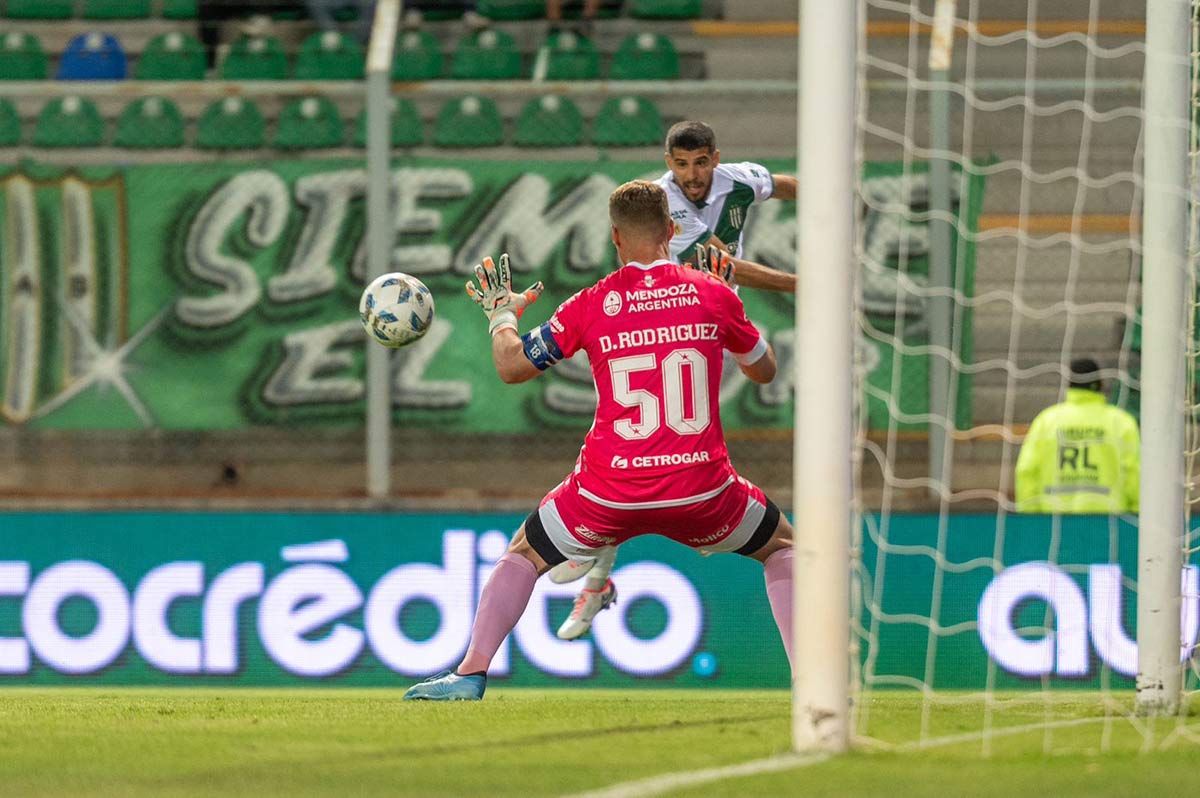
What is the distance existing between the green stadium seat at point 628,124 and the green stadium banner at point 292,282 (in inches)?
20.8

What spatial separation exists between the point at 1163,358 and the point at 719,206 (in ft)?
6.55

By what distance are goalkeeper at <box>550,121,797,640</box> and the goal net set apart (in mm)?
1357

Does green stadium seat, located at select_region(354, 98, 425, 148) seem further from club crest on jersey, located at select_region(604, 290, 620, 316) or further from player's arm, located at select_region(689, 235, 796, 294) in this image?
club crest on jersey, located at select_region(604, 290, 620, 316)

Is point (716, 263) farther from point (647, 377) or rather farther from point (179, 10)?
point (179, 10)

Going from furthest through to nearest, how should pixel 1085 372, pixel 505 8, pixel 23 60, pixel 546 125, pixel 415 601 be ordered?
pixel 505 8 → pixel 23 60 → pixel 546 125 → pixel 1085 372 → pixel 415 601

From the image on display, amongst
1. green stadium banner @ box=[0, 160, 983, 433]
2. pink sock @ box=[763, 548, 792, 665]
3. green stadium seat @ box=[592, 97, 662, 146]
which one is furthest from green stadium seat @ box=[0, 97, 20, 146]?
pink sock @ box=[763, 548, 792, 665]

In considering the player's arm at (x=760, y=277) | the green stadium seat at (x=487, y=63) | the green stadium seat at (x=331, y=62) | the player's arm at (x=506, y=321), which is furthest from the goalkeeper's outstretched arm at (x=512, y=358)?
the green stadium seat at (x=331, y=62)

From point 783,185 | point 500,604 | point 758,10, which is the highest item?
point 758,10

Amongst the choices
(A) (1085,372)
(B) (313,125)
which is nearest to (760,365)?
(A) (1085,372)

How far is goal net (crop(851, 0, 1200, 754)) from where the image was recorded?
9.58 meters

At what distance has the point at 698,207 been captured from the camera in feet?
23.5

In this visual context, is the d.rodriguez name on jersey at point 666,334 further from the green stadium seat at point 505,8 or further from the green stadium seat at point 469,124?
the green stadium seat at point 505,8

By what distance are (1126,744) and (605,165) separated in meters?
6.13

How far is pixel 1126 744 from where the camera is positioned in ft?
17.6
